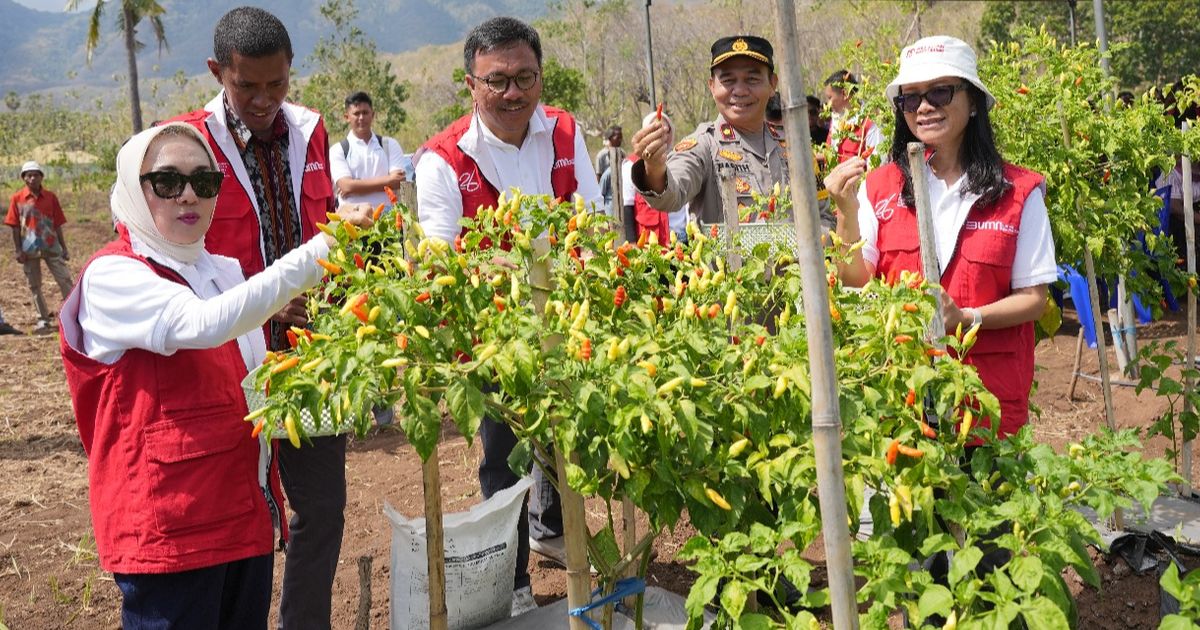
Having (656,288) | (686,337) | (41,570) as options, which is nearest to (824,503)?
(686,337)

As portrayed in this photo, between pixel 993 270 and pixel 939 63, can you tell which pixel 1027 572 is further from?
pixel 939 63

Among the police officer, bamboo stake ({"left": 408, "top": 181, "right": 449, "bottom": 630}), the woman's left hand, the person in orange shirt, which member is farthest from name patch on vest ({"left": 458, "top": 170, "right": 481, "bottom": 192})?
the person in orange shirt

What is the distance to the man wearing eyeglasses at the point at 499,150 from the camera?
2.92 m

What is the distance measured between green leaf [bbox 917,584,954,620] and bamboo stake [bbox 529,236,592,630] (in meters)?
0.66

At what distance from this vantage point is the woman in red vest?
2014 millimetres

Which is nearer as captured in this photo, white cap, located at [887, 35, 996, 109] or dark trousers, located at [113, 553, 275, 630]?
dark trousers, located at [113, 553, 275, 630]

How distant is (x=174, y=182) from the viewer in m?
2.11

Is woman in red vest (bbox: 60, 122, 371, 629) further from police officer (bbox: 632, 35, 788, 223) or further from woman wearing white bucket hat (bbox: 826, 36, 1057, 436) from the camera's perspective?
police officer (bbox: 632, 35, 788, 223)

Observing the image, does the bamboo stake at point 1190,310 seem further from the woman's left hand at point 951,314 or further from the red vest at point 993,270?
the woman's left hand at point 951,314

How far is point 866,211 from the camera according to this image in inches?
104

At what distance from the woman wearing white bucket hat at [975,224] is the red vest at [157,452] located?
57.1 inches

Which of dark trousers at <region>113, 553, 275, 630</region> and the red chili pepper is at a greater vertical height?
the red chili pepper

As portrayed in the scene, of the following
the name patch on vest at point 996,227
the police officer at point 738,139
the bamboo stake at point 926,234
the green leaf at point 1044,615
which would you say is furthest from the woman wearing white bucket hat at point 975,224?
the green leaf at point 1044,615

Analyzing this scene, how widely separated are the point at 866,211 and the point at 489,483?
1.47 meters
